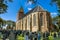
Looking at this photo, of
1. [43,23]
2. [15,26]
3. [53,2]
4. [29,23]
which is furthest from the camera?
[15,26]

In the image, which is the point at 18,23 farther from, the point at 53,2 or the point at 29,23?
the point at 53,2

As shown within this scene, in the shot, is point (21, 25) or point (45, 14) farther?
point (21, 25)

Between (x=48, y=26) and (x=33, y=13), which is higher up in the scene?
(x=33, y=13)

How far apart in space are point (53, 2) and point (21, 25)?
221ft

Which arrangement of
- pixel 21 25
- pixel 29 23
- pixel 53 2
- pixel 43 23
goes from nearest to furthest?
pixel 53 2, pixel 43 23, pixel 29 23, pixel 21 25

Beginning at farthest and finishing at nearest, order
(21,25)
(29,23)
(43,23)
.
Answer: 1. (21,25)
2. (29,23)
3. (43,23)

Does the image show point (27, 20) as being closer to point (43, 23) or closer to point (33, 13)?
point (33, 13)

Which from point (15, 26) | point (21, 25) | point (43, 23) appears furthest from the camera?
point (15, 26)

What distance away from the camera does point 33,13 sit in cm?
7156

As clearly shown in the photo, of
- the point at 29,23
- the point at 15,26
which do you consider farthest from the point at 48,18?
the point at 15,26

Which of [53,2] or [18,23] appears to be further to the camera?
[18,23]

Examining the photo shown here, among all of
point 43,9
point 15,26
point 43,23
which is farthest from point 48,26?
point 15,26

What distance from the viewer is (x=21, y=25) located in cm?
8031

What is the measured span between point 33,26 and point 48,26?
16.2ft
